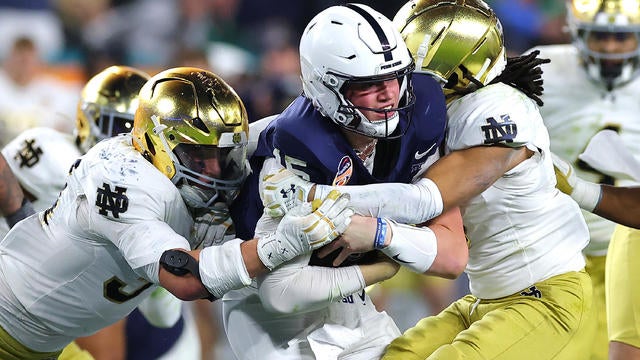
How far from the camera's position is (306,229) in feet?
10.9

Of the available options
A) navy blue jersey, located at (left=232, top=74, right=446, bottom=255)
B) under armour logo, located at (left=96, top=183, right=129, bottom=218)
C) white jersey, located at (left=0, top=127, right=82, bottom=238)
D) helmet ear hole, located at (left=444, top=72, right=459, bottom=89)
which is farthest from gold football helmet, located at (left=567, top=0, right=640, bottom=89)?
under armour logo, located at (left=96, top=183, right=129, bottom=218)

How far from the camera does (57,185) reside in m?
5.08

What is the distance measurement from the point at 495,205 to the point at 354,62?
0.70m

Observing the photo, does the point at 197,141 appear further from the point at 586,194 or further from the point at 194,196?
the point at 586,194

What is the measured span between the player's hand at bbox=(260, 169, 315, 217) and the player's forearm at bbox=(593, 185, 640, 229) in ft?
4.45

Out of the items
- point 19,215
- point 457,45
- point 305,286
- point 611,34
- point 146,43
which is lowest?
point 146,43

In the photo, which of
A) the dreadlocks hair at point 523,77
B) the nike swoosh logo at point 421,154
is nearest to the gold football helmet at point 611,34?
the dreadlocks hair at point 523,77

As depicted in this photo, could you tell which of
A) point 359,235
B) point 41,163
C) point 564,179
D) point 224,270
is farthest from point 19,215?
point 564,179

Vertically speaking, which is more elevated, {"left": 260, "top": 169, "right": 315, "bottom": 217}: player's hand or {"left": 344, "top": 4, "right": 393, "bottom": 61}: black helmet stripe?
{"left": 344, "top": 4, "right": 393, "bottom": 61}: black helmet stripe

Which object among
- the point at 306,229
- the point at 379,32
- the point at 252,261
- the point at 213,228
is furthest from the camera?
the point at 213,228

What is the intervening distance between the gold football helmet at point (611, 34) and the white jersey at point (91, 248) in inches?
101

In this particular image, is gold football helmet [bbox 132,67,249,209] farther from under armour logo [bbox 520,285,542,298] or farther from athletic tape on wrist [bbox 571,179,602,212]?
athletic tape on wrist [bbox 571,179,602,212]

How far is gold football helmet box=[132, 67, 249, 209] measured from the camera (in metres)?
3.78

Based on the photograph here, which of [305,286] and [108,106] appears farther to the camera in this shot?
[108,106]
